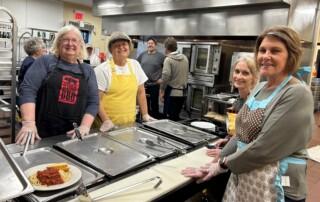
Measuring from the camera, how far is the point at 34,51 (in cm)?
293

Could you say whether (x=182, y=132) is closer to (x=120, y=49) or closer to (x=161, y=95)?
(x=120, y=49)

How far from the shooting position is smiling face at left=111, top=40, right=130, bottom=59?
171 cm

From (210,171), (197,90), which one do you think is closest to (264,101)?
(210,171)

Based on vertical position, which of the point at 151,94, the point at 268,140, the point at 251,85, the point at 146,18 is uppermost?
the point at 146,18

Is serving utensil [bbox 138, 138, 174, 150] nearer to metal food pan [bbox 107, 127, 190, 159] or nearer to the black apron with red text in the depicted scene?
metal food pan [bbox 107, 127, 190, 159]

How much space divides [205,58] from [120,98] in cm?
225

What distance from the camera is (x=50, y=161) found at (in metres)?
1.13

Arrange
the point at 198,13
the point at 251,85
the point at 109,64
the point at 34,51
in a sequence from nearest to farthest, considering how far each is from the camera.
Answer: the point at 251,85, the point at 109,64, the point at 34,51, the point at 198,13

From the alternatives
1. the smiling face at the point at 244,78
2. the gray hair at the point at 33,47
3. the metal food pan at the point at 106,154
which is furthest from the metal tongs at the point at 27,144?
the gray hair at the point at 33,47

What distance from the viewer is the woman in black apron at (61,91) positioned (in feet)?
4.70

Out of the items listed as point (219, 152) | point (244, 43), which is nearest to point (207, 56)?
point (244, 43)

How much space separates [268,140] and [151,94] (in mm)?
Answer: 3263

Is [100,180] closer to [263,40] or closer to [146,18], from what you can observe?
[263,40]

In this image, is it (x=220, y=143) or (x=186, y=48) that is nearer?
(x=220, y=143)
